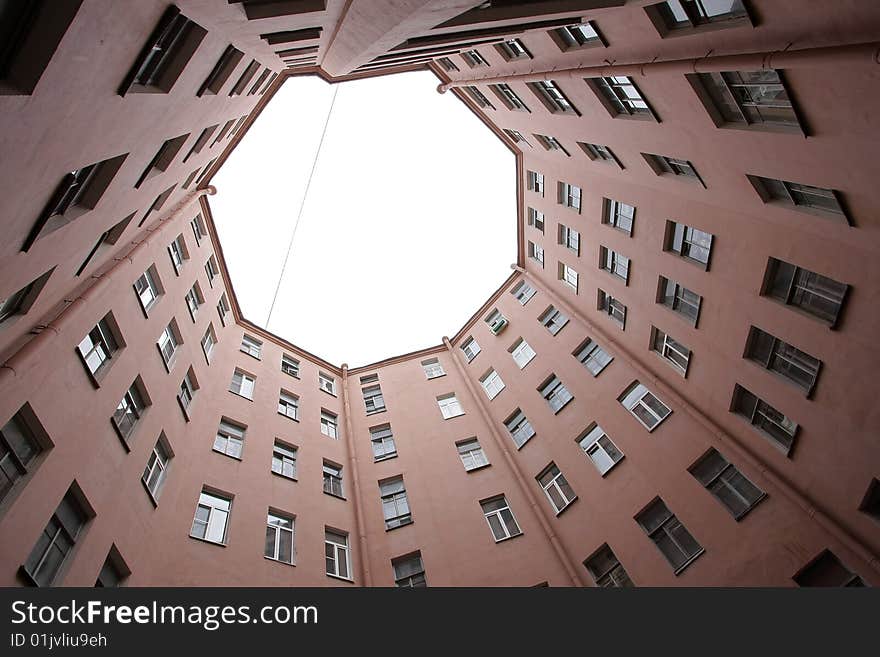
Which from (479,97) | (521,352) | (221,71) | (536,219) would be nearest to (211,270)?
(221,71)

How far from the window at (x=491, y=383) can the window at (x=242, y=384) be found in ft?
37.1

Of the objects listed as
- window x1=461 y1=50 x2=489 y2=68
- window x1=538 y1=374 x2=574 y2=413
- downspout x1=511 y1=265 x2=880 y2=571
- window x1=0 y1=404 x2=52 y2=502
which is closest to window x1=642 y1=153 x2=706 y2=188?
downspout x1=511 y1=265 x2=880 y2=571

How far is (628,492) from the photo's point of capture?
17516 mm

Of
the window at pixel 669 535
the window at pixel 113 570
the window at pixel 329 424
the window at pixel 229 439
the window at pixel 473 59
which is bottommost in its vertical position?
the window at pixel 669 535

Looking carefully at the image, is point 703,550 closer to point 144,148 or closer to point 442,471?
point 442,471

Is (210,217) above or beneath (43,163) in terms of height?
above

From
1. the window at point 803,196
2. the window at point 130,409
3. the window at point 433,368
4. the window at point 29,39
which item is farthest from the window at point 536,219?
the window at point 29,39

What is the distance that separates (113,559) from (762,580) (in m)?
16.1

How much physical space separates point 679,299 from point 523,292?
13.2 m

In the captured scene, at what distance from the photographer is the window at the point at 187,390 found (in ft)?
61.9

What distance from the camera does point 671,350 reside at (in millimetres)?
18281

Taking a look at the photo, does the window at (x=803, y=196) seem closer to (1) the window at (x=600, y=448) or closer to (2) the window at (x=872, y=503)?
(2) the window at (x=872, y=503)

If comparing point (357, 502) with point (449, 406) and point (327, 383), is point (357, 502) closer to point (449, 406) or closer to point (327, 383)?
point (449, 406)
